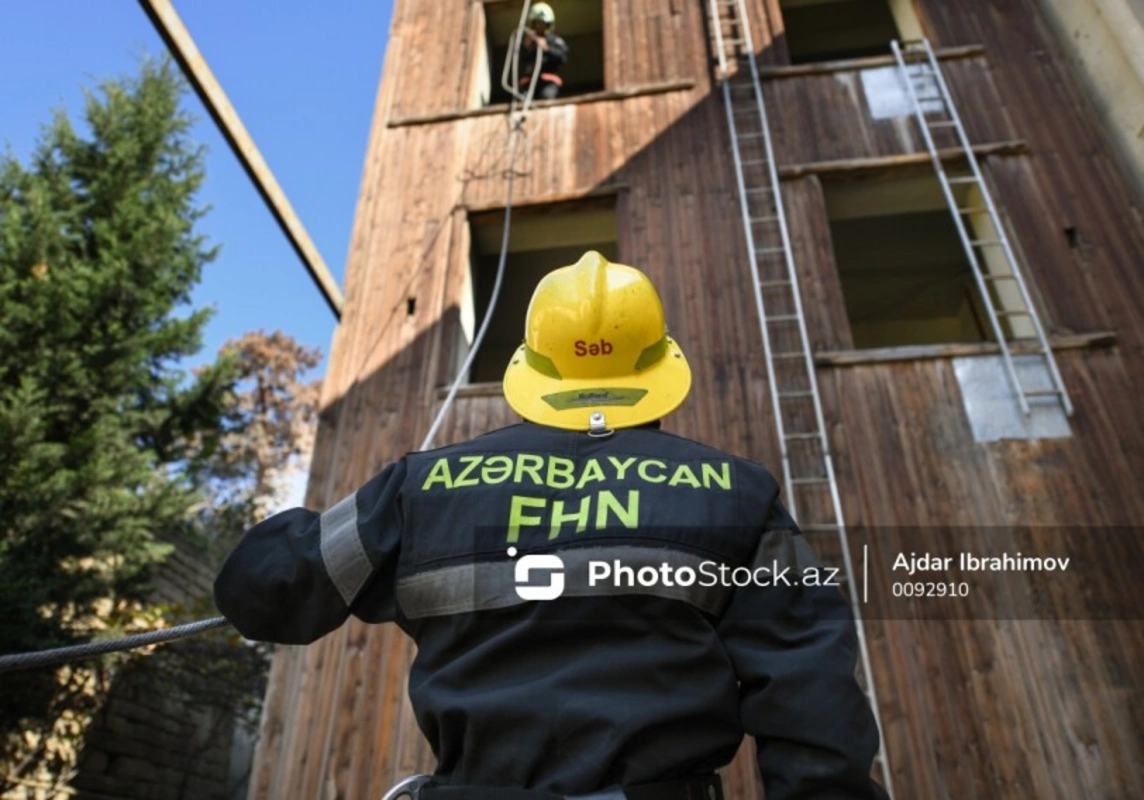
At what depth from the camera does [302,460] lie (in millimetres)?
18516

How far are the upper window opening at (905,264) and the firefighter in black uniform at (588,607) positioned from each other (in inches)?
214

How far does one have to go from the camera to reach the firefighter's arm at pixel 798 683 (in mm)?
1410

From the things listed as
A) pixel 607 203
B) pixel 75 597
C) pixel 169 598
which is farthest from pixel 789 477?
pixel 169 598

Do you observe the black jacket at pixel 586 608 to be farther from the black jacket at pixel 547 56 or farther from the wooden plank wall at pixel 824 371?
the black jacket at pixel 547 56

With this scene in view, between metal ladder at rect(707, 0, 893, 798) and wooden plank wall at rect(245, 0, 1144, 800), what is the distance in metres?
0.12

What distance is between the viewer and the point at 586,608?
5.16 ft

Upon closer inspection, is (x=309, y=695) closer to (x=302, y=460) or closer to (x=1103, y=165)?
(x=1103, y=165)

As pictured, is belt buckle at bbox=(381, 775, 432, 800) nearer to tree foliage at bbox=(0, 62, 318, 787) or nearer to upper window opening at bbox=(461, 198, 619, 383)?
upper window opening at bbox=(461, 198, 619, 383)

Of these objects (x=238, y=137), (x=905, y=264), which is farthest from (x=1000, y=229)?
(x=238, y=137)

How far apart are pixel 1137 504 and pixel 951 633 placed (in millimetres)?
1577

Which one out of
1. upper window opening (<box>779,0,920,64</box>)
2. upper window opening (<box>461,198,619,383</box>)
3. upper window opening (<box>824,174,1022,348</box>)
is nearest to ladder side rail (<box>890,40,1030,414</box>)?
upper window opening (<box>824,174,1022,348</box>)

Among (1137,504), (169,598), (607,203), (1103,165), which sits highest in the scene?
(607,203)

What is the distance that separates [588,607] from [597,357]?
29.4 inches

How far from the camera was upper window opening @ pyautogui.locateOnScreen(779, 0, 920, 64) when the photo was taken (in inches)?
368
